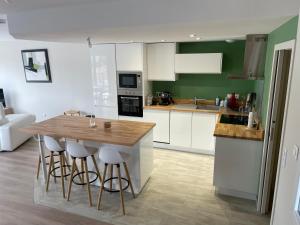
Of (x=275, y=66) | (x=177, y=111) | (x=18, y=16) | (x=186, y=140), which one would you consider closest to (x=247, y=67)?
(x=275, y=66)

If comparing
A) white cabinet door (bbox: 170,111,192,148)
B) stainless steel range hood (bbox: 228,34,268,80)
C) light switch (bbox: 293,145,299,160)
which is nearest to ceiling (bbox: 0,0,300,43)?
stainless steel range hood (bbox: 228,34,268,80)

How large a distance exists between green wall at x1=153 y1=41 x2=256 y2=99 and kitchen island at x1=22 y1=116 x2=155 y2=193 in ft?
6.30

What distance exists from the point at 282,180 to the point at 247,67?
6.24 feet

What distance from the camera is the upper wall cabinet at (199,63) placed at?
412cm

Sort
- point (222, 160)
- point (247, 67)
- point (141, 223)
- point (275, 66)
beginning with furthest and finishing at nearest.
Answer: point (247, 67)
point (222, 160)
point (141, 223)
point (275, 66)

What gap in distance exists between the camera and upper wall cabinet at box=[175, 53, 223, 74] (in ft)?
13.5

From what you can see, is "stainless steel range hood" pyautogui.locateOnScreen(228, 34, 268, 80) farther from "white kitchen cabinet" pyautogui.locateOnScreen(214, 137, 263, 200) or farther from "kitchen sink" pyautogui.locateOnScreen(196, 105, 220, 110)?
"kitchen sink" pyautogui.locateOnScreen(196, 105, 220, 110)

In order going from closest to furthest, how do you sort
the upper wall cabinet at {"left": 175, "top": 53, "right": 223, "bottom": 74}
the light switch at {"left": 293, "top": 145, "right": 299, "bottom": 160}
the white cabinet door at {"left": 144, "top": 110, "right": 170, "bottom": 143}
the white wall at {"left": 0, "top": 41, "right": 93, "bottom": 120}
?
1. the light switch at {"left": 293, "top": 145, "right": 299, "bottom": 160}
2. the upper wall cabinet at {"left": 175, "top": 53, "right": 223, "bottom": 74}
3. the white cabinet door at {"left": 144, "top": 110, "right": 170, "bottom": 143}
4. the white wall at {"left": 0, "top": 41, "right": 93, "bottom": 120}

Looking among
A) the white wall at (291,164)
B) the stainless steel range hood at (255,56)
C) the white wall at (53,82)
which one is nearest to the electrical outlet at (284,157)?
the white wall at (291,164)

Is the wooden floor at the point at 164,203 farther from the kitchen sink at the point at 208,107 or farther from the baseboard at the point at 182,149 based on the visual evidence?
the kitchen sink at the point at 208,107

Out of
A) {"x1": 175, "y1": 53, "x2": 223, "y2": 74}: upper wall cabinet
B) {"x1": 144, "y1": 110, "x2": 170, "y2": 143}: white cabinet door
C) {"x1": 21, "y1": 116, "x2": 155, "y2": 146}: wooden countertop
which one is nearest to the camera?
{"x1": 21, "y1": 116, "x2": 155, "y2": 146}: wooden countertop

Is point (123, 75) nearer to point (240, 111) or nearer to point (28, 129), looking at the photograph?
point (28, 129)

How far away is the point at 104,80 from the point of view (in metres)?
4.73

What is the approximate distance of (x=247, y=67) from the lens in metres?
3.31
